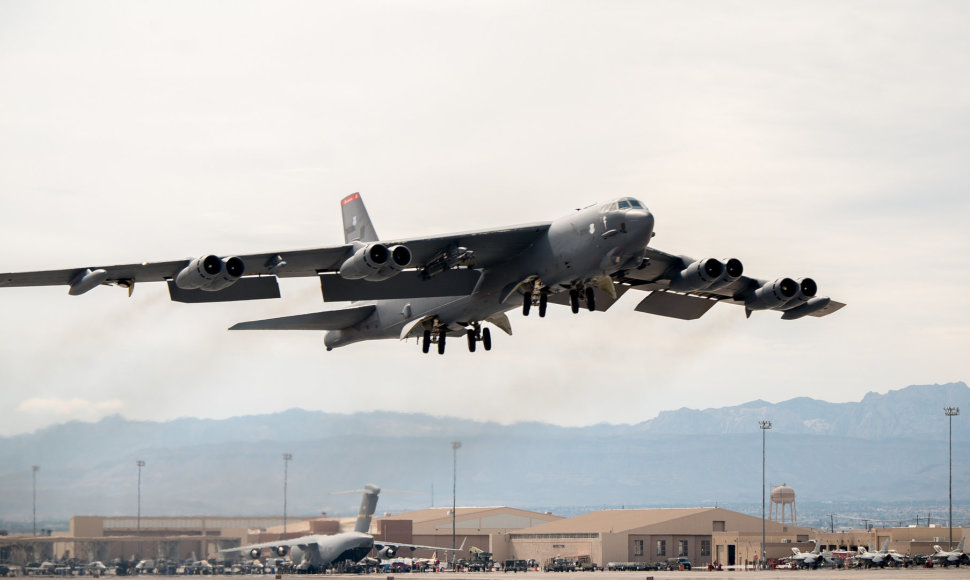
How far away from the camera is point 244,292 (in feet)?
119

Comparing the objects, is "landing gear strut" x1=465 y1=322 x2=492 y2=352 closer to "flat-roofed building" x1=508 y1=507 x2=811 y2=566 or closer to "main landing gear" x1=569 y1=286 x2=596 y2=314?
"main landing gear" x1=569 y1=286 x2=596 y2=314

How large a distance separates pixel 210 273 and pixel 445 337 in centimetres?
1135

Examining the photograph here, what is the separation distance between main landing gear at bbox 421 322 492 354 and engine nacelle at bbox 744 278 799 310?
10013 mm

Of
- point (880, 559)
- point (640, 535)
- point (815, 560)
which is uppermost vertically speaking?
point (880, 559)

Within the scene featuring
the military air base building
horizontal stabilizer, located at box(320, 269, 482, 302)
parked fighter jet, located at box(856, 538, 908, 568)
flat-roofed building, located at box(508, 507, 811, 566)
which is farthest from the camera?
flat-roofed building, located at box(508, 507, 811, 566)

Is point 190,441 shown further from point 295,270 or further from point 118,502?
point 295,270

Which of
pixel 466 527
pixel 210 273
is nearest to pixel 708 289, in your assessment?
pixel 210 273

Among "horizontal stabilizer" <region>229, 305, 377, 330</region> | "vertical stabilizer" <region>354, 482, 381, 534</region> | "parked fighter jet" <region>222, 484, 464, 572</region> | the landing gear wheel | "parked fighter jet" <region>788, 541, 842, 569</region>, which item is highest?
"horizontal stabilizer" <region>229, 305, 377, 330</region>

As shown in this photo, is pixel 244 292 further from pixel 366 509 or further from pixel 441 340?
pixel 366 509

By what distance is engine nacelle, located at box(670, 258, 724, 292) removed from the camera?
37.7 meters

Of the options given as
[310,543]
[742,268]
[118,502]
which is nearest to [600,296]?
[742,268]

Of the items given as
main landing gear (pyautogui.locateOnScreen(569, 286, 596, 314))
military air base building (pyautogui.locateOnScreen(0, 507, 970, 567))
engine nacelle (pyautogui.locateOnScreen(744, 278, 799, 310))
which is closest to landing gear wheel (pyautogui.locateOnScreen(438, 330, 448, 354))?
main landing gear (pyautogui.locateOnScreen(569, 286, 596, 314))

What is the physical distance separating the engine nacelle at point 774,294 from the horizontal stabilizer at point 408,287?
1061 cm

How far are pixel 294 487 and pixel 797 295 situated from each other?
26.1 m
